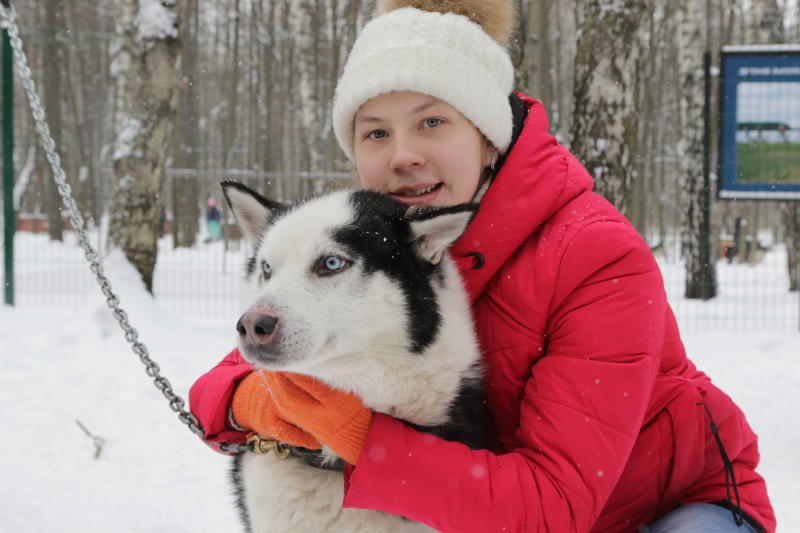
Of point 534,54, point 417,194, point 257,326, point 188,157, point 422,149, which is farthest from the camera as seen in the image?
point 188,157

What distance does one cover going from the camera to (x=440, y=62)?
6.79 feet

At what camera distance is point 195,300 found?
1012cm

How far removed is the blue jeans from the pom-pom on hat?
3.91 feet

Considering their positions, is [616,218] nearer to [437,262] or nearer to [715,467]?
[437,262]

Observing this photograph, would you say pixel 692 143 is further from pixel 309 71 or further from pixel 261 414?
pixel 261 414

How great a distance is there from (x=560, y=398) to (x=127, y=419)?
12.1 ft

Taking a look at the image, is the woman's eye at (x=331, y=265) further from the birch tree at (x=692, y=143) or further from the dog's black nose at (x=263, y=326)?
the birch tree at (x=692, y=143)

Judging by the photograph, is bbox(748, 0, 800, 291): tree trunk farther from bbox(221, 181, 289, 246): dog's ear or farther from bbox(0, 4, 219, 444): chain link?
bbox(0, 4, 219, 444): chain link

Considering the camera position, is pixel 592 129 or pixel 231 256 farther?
pixel 231 256

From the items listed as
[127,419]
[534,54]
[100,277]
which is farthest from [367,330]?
[534,54]

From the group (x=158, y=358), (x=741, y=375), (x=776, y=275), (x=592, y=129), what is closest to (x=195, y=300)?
(x=158, y=358)

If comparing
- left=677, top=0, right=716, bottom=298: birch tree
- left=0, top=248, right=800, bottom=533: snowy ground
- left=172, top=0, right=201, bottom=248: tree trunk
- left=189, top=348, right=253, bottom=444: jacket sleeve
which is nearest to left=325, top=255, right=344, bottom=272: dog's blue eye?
left=189, top=348, right=253, bottom=444: jacket sleeve

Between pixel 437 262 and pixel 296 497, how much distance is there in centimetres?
74

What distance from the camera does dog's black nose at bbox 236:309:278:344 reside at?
1.61 meters
